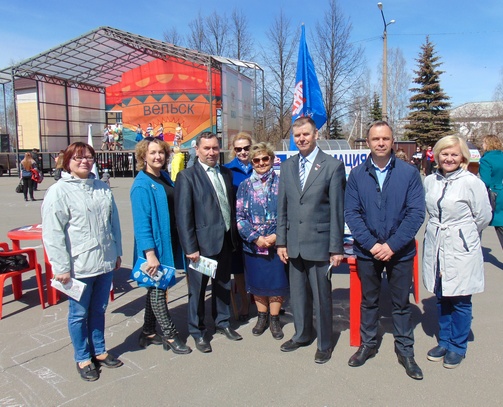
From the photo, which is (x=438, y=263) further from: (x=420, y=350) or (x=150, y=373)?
(x=150, y=373)

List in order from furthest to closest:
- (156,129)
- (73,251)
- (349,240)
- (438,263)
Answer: (156,129), (349,240), (438,263), (73,251)

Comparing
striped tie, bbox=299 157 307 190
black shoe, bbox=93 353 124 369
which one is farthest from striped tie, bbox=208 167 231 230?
black shoe, bbox=93 353 124 369

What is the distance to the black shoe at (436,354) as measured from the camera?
3.34 m

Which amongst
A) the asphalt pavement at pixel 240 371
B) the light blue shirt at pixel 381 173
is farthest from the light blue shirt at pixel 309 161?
the asphalt pavement at pixel 240 371

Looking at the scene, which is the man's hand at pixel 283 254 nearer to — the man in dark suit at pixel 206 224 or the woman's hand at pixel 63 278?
the man in dark suit at pixel 206 224

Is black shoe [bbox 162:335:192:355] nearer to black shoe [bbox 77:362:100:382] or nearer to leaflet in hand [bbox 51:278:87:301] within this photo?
black shoe [bbox 77:362:100:382]

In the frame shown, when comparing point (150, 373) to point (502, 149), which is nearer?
point (150, 373)

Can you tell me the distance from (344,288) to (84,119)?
30.2 meters

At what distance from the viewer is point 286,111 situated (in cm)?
2717

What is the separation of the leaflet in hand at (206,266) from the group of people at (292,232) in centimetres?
5

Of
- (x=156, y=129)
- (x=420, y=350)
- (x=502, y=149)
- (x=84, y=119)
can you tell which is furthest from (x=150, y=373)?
(x=84, y=119)

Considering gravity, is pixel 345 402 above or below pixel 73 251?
below

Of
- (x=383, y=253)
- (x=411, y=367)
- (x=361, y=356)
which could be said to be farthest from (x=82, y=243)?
(x=411, y=367)

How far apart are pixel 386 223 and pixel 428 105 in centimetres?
3507
